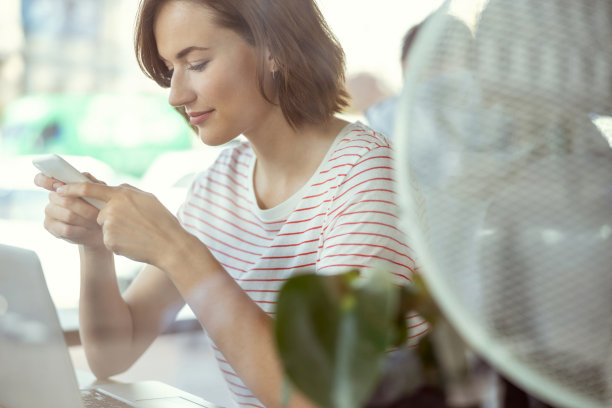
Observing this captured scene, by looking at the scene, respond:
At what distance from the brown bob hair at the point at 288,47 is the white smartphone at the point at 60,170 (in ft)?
1.01

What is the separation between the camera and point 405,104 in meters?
0.43

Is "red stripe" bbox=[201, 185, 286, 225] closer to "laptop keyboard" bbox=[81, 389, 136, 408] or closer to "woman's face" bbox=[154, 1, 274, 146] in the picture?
"woman's face" bbox=[154, 1, 274, 146]

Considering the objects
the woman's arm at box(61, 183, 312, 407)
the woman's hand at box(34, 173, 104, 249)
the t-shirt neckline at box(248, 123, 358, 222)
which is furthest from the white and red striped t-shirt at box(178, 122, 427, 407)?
the woman's hand at box(34, 173, 104, 249)

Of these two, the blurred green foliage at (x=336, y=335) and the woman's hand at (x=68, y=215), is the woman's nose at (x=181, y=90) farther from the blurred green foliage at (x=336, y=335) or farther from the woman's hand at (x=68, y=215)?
the blurred green foliage at (x=336, y=335)

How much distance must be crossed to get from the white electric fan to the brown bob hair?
627 millimetres

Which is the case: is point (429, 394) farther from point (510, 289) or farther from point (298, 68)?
point (298, 68)

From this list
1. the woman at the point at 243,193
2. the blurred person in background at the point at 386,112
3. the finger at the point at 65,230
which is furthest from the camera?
the blurred person in background at the point at 386,112

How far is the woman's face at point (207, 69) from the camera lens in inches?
40.9

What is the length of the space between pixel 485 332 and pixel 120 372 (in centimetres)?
85

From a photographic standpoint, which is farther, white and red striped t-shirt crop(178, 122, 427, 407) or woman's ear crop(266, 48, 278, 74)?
woman's ear crop(266, 48, 278, 74)

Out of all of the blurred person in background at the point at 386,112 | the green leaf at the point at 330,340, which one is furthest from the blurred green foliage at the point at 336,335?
the blurred person in background at the point at 386,112

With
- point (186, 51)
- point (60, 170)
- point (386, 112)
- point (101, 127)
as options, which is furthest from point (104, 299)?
point (101, 127)

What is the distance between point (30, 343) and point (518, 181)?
55cm

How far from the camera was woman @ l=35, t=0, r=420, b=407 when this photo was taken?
87 cm
